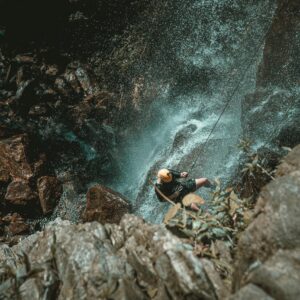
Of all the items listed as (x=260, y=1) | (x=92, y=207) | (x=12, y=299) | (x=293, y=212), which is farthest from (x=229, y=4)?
(x=12, y=299)

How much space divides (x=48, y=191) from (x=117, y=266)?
753cm

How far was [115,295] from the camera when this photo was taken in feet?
12.5

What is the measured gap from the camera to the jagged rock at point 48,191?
11.0m

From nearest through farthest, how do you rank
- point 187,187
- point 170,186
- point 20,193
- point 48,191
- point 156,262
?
point 156,262, point 170,186, point 187,187, point 20,193, point 48,191

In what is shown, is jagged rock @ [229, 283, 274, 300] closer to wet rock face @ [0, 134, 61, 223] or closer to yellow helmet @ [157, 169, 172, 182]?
yellow helmet @ [157, 169, 172, 182]

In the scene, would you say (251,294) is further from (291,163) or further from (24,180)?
(24,180)

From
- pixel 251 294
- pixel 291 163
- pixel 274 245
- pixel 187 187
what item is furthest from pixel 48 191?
pixel 251 294

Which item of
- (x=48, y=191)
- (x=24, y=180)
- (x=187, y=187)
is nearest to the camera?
(x=187, y=187)

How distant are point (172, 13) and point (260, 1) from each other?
359 cm

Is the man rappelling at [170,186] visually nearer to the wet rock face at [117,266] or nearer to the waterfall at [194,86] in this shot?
the waterfall at [194,86]

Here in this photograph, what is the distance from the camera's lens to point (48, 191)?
11.2m

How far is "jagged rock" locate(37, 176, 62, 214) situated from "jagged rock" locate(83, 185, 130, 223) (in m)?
1.90

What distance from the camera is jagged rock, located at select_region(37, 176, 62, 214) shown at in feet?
36.1

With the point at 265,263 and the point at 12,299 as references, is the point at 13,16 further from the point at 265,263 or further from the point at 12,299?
the point at 265,263
